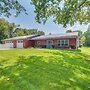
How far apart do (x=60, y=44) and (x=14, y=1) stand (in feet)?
97.8

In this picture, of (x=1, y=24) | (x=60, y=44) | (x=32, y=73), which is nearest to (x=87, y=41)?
(x=1, y=24)

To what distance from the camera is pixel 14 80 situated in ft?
31.8

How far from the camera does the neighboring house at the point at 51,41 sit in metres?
40.4

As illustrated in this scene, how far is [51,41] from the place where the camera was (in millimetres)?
45031

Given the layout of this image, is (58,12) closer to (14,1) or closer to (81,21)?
(81,21)

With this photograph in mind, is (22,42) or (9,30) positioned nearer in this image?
(22,42)

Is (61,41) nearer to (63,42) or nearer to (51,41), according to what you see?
(63,42)

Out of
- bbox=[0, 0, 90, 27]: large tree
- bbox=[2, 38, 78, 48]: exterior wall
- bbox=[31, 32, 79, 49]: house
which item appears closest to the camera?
bbox=[0, 0, 90, 27]: large tree

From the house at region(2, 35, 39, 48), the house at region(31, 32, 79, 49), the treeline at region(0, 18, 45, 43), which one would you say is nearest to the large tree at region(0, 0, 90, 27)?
the house at region(31, 32, 79, 49)

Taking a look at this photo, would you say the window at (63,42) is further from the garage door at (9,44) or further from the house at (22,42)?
the garage door at (9,44)

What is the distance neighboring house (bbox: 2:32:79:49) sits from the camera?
40.4m

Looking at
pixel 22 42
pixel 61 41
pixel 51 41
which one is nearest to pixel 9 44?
pixel 22 42

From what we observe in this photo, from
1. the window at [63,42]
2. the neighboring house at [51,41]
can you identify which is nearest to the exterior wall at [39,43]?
the neighboring house at [51,41]

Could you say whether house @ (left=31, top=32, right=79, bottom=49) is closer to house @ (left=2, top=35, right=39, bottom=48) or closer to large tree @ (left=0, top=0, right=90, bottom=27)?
house @ (left=2, top=35, right=39, bottom=48)
